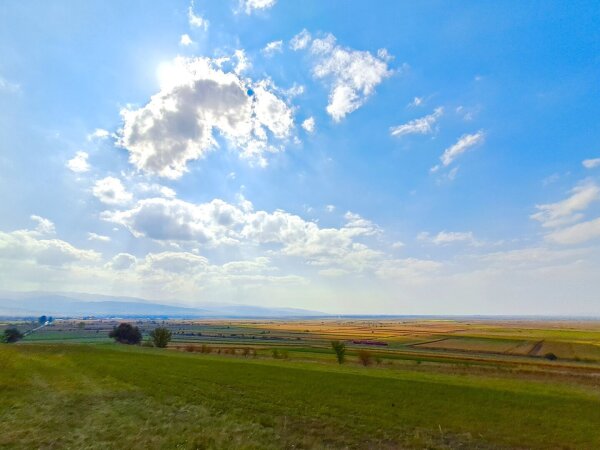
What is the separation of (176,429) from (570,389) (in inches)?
1604

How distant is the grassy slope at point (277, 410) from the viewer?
21.4 metres

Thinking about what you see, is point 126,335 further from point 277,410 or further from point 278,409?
point 277,410

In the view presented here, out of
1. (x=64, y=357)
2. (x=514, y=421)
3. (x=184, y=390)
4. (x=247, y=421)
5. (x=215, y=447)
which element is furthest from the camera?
(x=64, y=357)

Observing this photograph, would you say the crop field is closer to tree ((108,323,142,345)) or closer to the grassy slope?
the grassy slope

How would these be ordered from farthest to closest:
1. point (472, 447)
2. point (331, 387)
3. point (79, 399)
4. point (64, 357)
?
point (64, 357) < point (331, 387) < point (79, 399) < point (472, 447)

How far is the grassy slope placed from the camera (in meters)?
21.4

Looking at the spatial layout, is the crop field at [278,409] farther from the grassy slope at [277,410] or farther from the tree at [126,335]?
the tree at [126,335]

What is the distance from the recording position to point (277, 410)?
27453 millimetres

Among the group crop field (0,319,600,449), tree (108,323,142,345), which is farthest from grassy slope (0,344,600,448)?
tree (108,323,142,345)

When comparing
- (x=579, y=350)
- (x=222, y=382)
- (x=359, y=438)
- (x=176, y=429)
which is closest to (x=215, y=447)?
(x=176, y=429)

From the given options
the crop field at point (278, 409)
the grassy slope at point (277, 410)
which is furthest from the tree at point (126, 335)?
the grassy slope at point (277, 410)

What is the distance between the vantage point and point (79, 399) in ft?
94.8

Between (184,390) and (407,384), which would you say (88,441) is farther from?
(407,384)

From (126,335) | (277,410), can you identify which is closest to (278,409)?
(277,410)
